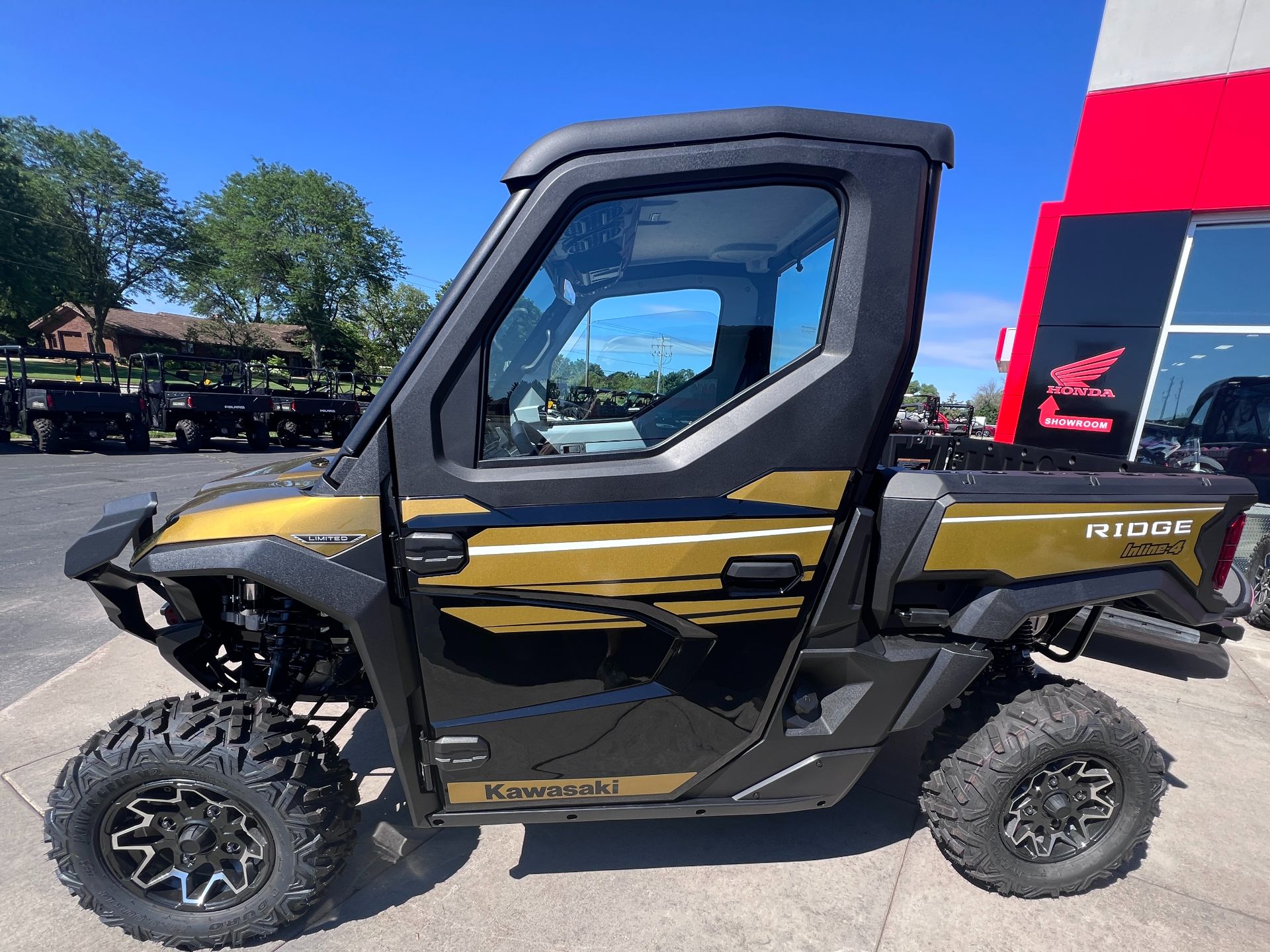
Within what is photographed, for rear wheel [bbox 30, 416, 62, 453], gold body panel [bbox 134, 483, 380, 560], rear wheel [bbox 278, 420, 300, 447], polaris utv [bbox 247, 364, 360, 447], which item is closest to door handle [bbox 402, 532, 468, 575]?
gold body panel [bbox 134, 483, 380, 560]

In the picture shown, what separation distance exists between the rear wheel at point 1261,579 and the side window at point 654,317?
5.62 meters

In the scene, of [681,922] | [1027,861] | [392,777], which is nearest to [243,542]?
[392,777]

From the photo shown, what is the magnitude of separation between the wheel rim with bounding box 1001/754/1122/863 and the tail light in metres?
0.76

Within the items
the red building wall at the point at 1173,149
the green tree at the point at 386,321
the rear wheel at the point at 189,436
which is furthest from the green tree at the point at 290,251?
the red building wall at the point at 1173,149

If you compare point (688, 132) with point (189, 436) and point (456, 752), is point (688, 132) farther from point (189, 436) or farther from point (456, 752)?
point (189, 436)

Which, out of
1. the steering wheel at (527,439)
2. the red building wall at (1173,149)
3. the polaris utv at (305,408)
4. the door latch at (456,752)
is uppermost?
the red building wall at (1173,149)

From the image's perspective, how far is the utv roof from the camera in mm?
1511

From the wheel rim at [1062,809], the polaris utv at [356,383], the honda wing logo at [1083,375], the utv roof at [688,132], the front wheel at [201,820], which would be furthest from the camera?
the polaris utv at [356,383]

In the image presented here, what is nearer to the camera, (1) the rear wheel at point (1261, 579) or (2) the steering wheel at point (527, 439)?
(2) the steering wheel at point (527, 439)

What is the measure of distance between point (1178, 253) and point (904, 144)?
7.58 metres

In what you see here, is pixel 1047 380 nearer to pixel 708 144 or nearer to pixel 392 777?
pixel 708 144

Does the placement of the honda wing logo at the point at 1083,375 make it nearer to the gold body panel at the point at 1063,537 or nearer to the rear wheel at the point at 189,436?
the gold body panel at the point at 1063,537

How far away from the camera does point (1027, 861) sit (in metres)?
2.04

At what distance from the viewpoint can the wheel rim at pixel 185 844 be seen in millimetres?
1789
